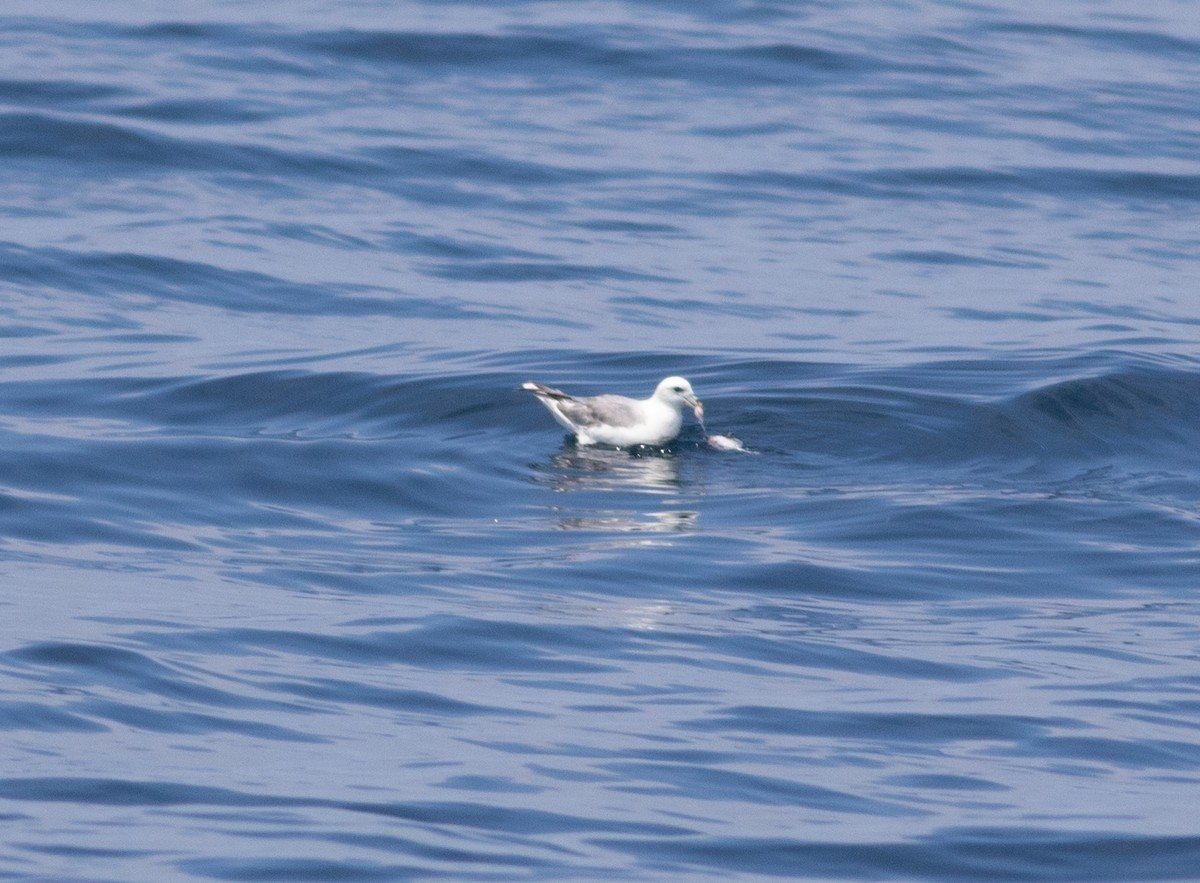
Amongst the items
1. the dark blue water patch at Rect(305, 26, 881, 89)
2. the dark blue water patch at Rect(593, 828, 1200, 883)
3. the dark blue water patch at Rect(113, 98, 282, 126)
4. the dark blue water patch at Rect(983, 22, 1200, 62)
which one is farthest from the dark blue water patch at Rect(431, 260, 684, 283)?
the dark blue water patch at Rect(983, 22, 1200, 62)

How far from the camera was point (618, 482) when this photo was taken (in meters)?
14.9

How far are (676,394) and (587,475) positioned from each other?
113cm

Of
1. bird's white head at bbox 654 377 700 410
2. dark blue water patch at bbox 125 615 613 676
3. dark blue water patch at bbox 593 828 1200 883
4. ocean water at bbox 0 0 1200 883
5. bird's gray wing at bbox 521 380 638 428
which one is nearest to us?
dark blue water patch at bbox 593 828 1200 883

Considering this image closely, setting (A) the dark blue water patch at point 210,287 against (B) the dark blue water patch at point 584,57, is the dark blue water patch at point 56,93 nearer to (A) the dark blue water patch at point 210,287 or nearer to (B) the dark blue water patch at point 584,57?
(B) the dark blue water patch at point 584,57

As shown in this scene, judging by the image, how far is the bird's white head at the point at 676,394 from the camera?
15494 mm

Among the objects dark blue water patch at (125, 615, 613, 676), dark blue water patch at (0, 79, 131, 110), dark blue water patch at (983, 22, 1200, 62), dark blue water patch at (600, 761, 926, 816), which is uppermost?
dark blue water patch at (983, 22, 1200, 62)

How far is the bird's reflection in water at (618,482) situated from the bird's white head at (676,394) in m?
0.45

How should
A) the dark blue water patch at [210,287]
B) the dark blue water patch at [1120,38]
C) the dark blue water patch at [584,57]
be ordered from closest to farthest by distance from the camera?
the dark blue water patch at [210,287] < the dark blue water patch at [584,57] < the dark blue water patch at [1120,38]

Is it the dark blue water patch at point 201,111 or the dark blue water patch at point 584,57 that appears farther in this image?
the dark blue water patch at point 584,57

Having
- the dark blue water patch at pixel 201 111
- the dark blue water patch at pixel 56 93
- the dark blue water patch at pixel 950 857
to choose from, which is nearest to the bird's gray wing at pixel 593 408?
the dark blue water patch at pixel 950 857

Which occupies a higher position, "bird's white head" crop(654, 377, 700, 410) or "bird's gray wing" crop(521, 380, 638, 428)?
"bird's white head" crop(654, 377, 700, 410)

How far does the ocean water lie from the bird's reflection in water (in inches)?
3.0

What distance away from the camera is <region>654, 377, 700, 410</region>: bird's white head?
15.5 m

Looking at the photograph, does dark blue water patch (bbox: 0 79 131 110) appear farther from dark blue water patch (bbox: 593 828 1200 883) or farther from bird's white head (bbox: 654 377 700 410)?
dark blue water patch (bbox: 593 828 1200 883)
